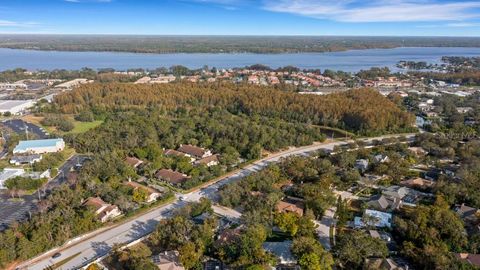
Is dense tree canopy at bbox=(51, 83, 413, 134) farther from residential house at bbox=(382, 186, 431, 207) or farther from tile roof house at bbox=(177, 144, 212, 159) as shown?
tile roof house at bbox=(177, 144, 212, 159)

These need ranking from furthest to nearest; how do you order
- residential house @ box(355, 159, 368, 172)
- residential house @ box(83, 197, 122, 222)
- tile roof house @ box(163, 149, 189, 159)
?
1. tile roof house @ box(163, 149, 189, 159)
2. residential house @ box(355, 159, 368, 172)
3. residential house @ box(83, 197, 122, 222)

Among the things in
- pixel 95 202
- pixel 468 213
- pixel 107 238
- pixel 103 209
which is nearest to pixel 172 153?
pixel 95 202

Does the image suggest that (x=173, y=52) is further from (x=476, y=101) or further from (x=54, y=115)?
(x=476, y=101)

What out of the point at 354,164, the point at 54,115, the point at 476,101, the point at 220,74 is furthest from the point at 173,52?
the point at 354,164

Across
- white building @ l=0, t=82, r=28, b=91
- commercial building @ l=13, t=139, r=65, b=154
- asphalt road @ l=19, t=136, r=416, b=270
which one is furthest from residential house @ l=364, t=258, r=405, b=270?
white building @ l=0, t=82, r=28, b=91

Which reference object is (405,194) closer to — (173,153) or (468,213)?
(468,213)
